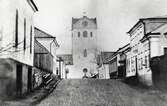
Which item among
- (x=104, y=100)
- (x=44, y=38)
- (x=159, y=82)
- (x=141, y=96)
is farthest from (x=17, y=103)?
(x=44, y=38)

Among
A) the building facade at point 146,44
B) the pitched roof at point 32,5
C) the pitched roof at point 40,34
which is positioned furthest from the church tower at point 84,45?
the pitched roof at point 32,5

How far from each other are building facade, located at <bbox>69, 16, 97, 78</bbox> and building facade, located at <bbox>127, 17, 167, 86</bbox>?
143 ft

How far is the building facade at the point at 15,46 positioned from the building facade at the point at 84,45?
192 ft

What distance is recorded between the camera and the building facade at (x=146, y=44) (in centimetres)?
2994

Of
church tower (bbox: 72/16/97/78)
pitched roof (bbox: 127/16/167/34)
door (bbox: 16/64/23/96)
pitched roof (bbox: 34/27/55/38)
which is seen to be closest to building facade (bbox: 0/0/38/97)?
door (bbox: 16/64/23/96)

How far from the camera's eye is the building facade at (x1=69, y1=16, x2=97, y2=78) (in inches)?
3287

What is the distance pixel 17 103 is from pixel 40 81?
36.4 feet

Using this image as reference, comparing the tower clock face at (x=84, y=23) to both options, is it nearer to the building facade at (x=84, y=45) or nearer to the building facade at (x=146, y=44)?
the building facade at (x=84, y=45)

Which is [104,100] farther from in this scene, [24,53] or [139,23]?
[139,23]

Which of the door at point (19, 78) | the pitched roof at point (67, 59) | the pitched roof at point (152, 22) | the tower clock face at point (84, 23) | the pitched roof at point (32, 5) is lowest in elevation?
the door at point (19, 78)

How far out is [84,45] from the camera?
86.2 m

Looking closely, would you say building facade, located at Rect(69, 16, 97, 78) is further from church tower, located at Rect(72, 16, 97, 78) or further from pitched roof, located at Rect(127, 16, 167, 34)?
pitched roof, located at Rect(127, 16, 167, 34)

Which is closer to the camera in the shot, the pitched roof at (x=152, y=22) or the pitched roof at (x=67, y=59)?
the pitched roof at (x=152, y=22)

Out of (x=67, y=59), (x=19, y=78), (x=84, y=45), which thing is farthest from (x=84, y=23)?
(x=19, y=78)
